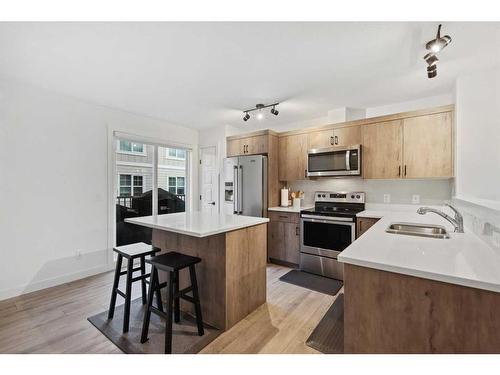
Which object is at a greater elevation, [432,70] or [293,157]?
[432,70]

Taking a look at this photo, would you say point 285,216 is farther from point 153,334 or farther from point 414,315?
point 414,315

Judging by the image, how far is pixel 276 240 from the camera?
3.73m

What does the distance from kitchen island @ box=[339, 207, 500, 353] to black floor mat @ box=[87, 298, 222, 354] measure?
3.85ft

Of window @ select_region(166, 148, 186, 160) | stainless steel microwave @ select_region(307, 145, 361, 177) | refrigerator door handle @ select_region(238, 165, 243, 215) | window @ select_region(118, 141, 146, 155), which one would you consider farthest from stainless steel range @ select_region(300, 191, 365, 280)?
window @ select_region(118, 141, 146, 155)

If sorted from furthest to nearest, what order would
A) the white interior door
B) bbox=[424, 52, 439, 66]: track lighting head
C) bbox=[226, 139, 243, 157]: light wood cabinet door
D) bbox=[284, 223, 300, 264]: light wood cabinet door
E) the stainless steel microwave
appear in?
the white interior door → bbox=[226, 139, 243, 157]: light wood cabinet door → bbox=[284, 223, 300, 264]: light wood cabinet door → the stainless steel microwave → bbox=[424, 52, 439, 66]: track lighting head

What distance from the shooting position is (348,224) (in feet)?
9.98

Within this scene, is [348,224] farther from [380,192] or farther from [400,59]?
[400,59]

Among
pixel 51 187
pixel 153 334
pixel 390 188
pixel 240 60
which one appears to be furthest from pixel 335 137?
pixel 51 187

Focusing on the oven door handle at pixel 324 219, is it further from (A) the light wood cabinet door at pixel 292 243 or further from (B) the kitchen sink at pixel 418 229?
(B) the kitchen sink at pixel 418 229

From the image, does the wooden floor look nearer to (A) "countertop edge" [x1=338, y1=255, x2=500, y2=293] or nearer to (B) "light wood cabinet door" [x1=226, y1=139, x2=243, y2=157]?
(A) "countertop edge" [x1=338, y1=255, x2=500, y2=293]

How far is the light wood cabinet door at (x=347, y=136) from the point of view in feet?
10.9

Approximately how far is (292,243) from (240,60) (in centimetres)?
258

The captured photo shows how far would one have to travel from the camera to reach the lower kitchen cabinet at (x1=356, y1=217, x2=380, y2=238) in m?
2.93

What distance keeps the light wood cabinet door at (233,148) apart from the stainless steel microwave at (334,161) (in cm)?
130
